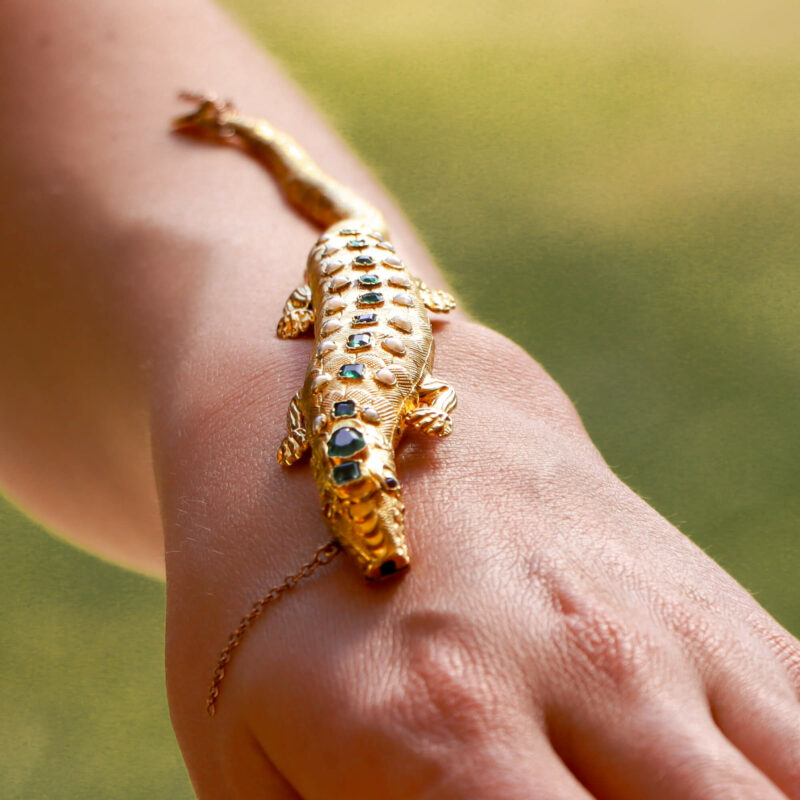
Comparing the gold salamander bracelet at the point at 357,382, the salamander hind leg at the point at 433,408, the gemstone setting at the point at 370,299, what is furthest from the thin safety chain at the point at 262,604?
the gemstone setting at the point at 370,299

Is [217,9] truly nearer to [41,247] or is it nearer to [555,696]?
[41,247]

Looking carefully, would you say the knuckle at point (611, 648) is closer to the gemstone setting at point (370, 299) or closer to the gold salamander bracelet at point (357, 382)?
the gold salamander bracelet at point (357, 382)

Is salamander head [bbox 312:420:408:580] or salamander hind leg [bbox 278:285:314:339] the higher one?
salamander hind leg [bbox 278:285:314:339]

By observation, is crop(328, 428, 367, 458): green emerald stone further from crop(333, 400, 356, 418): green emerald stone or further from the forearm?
the forearm

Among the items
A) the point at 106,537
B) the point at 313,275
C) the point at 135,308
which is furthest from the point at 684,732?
the point at 106,537

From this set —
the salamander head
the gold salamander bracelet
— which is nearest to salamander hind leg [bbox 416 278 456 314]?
the gold salamander bracelet

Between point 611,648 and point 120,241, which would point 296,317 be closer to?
point 120,241
